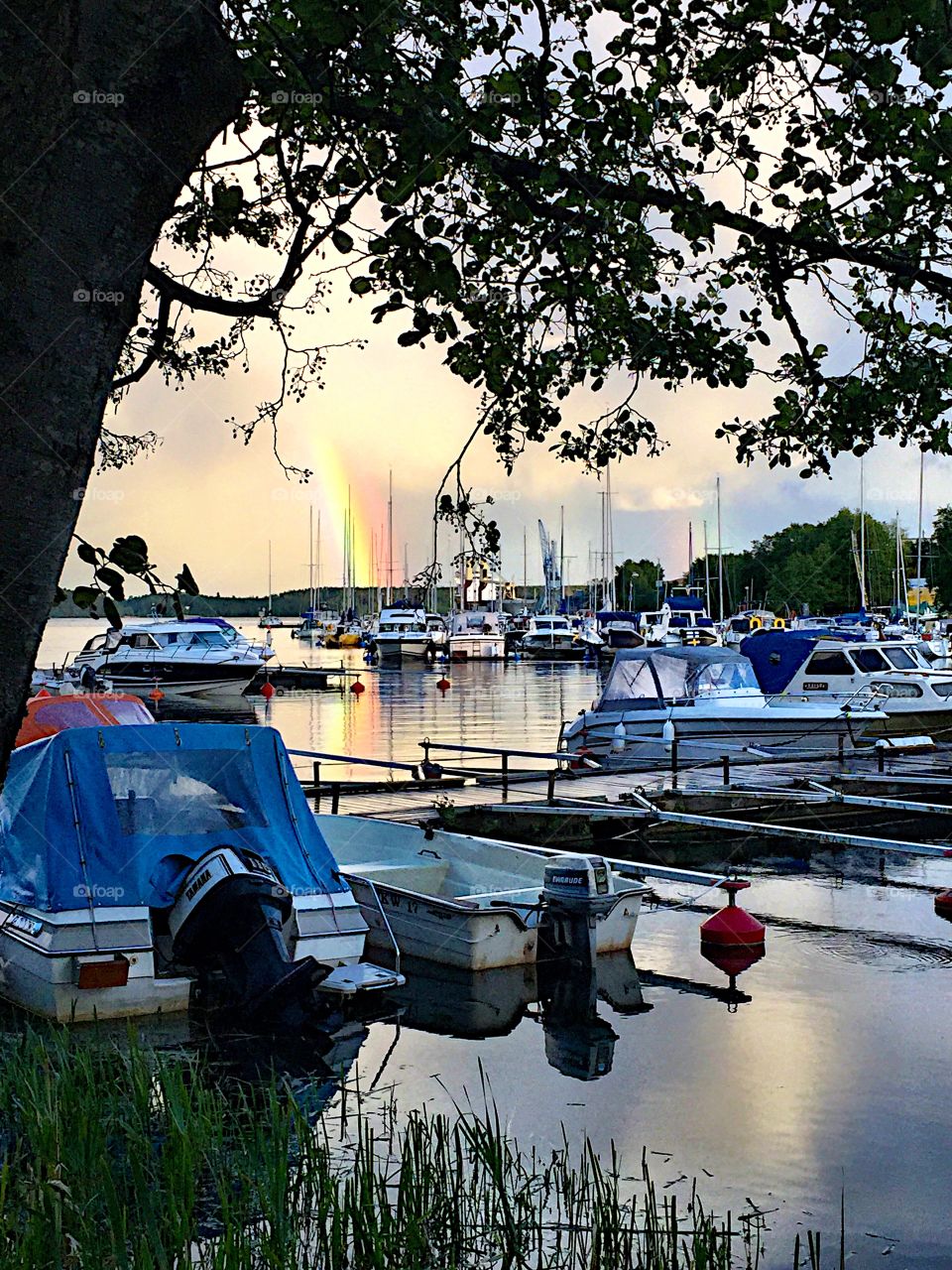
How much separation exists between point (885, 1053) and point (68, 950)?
22.4 feet

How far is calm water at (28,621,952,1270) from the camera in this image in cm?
869

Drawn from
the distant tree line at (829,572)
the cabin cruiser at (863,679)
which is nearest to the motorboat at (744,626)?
the distant tree line at (829,572)

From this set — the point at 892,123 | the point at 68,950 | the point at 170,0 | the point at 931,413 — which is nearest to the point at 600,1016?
the point at 68,950

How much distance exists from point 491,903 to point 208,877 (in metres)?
3.52

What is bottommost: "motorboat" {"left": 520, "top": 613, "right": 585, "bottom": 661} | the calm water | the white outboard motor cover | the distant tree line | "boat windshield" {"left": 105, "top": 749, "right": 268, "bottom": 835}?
the calm water

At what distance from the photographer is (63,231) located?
3.69m

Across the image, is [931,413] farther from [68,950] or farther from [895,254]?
[68,950]

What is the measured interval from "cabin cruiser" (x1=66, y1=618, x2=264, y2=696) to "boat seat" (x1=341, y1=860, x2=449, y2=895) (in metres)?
40.1

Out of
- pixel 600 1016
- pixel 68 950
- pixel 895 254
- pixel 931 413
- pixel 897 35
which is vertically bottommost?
pixel 600 1016

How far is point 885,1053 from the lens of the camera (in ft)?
37.9

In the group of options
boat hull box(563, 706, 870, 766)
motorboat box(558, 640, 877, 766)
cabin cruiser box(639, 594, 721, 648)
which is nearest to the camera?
motorboat box(558, 640, 877, 766)

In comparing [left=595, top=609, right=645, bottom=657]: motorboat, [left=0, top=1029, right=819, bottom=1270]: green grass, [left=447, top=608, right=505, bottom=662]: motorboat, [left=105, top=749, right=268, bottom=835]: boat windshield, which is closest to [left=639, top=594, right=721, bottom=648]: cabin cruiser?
[left=595, top=609, right=645, bottom=657]: motorboat

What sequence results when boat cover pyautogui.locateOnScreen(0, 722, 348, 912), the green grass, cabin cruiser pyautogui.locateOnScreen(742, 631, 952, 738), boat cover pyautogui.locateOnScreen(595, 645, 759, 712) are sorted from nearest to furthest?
the green grass → boat cover pyautogui.locateOnScreen(0, 722, 348, 912) → cabin cruiser pyautogui.locateOnScreen(742, 631, 952, 738) → boat cover pyautogui.locateOnScreen(595, 645, 759, 712)

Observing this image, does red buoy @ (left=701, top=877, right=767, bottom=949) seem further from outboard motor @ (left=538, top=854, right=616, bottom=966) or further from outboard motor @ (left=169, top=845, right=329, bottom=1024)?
outboard motor @ (left=169, top=845, right=329, bottom=1024)
